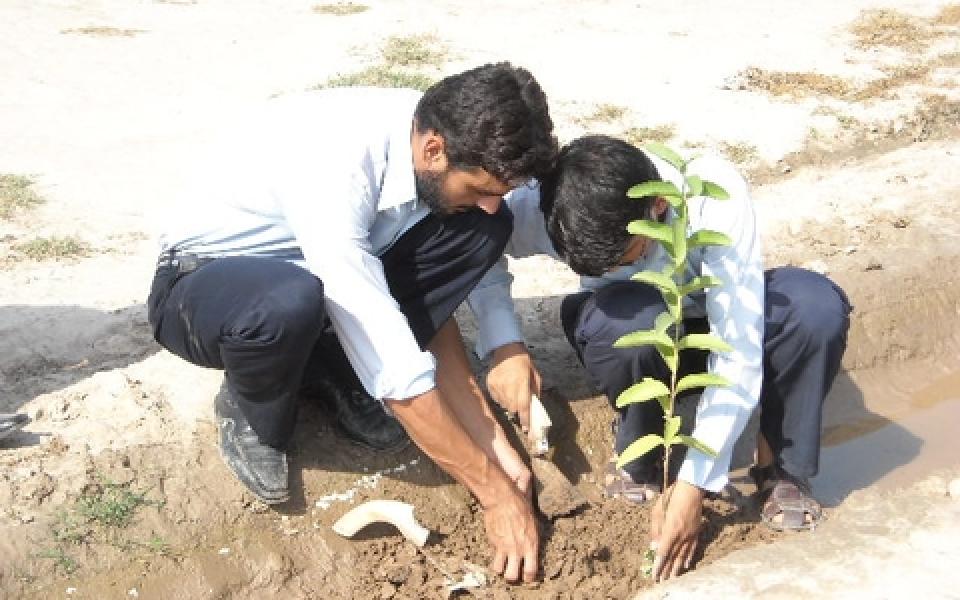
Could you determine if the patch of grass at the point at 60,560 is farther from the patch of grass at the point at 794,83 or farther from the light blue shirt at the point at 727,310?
the patch of grass at the point at 794,83

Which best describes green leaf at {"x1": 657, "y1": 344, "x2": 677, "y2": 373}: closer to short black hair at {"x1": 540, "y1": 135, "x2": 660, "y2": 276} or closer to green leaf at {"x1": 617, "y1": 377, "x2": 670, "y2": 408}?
green leaf at {"x1": 617, "y1": 377, "x2": 670, "y2": 408}

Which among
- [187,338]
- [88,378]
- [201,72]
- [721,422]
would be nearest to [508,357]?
[721,422]

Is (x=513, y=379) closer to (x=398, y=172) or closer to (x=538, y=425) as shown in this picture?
(x=538, y=425)

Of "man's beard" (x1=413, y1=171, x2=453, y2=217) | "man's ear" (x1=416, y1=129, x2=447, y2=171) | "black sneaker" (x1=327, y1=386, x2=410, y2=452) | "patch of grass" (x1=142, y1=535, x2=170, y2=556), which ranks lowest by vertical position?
"patch of grass" (x1=142, y1=535, x2=170, y2=556)

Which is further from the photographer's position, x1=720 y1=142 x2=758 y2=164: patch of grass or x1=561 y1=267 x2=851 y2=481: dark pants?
x1=720 y1=142 x2=758 y2=164: patch of grass

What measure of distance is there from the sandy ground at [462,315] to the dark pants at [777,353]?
1.01 feet

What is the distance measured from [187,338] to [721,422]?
1.47m

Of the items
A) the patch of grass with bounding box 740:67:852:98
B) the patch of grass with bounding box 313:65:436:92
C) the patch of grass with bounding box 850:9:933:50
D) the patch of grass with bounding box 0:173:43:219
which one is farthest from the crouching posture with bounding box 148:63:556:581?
the patch of grass with bounding box 850:9:933:50

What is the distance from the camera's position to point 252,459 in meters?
3.12

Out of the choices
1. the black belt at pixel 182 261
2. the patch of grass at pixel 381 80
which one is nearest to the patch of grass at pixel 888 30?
the patch of grass at pixel 381 80

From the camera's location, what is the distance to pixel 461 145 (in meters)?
2.70

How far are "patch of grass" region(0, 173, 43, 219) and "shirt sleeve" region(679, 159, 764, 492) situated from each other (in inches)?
139

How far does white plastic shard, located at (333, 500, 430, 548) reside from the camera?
3.12m

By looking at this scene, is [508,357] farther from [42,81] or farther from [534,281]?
[42,81]
